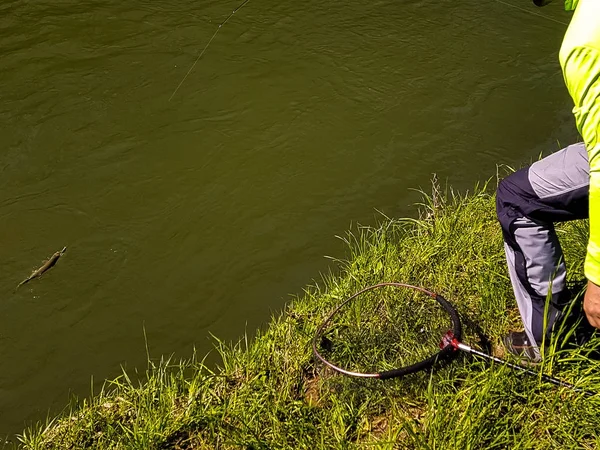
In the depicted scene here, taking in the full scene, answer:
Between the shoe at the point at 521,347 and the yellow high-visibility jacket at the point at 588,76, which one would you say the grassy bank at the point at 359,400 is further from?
the yellow high-visibility jacket at the point at 588,76

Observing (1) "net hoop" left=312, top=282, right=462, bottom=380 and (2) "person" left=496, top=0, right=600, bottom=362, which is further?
(1) "net hoop" left=312, top=282, right=462, bottom=380

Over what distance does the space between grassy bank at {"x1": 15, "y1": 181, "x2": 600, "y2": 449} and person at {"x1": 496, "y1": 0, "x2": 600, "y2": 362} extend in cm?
25

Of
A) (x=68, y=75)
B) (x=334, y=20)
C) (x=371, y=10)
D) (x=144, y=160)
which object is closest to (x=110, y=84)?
(x=68, y=75)

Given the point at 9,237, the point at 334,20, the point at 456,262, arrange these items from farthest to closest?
the point at 334,20 → the point at 9,237 → the point at 456,262

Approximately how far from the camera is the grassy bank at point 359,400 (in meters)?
2.76

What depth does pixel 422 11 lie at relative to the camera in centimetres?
802

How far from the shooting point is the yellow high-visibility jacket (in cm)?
187

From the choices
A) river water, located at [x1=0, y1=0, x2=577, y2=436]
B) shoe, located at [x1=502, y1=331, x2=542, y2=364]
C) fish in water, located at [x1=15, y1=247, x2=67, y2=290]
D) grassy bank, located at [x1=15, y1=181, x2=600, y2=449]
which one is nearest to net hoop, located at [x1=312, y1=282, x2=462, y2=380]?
grassy bank, located at [x1=15, y1=181, x2=600, y2=449]

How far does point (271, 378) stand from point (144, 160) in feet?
9.50

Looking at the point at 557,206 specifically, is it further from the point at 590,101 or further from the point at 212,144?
the point at 212,144

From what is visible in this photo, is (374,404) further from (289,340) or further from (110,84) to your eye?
→ (110,84)

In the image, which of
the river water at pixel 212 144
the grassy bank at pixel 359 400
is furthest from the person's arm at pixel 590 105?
the river water at pixel 212 144

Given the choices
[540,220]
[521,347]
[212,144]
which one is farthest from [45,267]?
[540,220]

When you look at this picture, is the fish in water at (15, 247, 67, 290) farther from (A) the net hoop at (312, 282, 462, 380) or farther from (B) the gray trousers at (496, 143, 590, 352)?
(B) the gray trousers at (496, 143, 590, 352)
